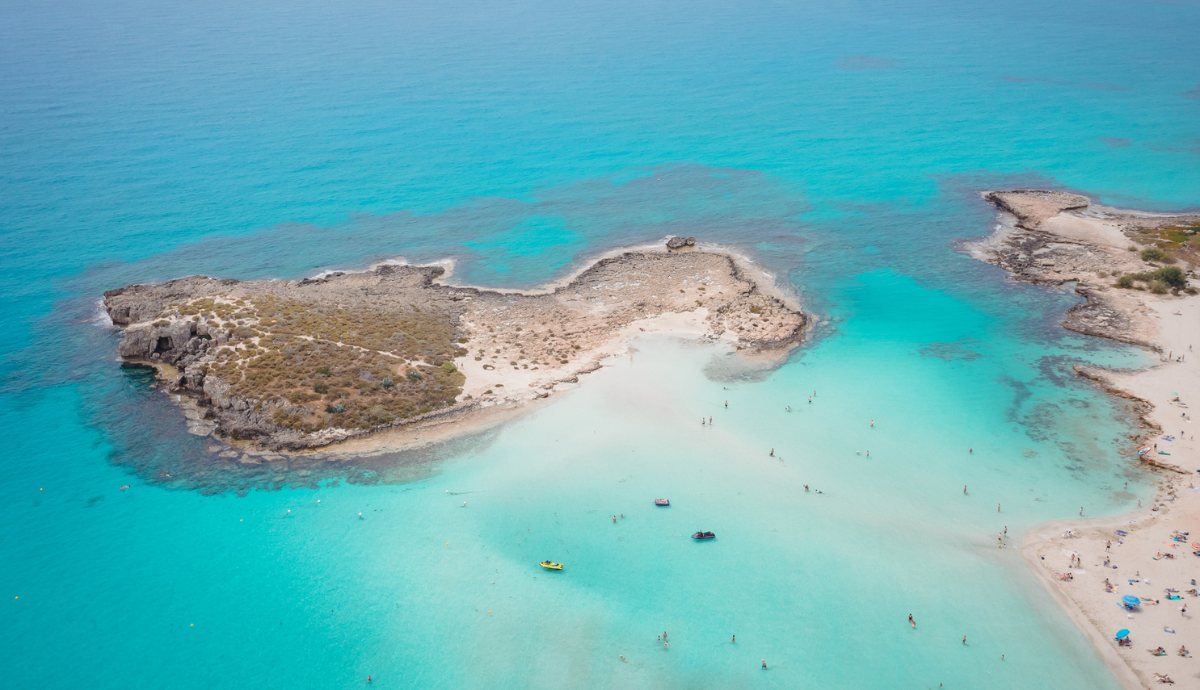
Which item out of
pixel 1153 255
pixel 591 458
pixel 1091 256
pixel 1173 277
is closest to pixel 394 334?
pixel 591 458

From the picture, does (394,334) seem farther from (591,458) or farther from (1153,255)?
(1153,255)

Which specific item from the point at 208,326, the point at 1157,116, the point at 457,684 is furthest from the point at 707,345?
the point at 1157,116

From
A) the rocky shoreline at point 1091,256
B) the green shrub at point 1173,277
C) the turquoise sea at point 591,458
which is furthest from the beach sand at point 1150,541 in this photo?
the green shrub at point 1173,277

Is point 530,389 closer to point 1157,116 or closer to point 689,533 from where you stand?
point 689,533

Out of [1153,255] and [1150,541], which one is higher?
[1153,255]

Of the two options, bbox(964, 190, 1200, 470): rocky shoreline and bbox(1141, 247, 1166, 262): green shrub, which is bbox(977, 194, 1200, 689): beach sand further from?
bbox(1141, 247, 1166, 262): green shrub

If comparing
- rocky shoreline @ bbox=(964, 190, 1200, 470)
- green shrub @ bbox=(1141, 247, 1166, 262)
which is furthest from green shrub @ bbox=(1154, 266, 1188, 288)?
green shrub @ bbox=(1141, 247, 1166, 262)

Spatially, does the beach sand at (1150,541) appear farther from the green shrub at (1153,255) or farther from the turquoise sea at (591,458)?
the green shrub at (1153,255)
